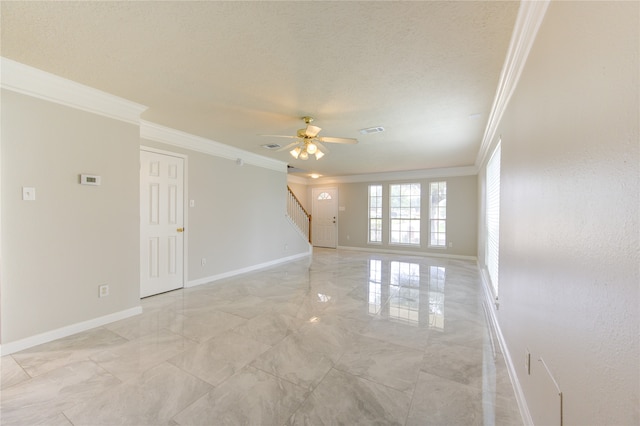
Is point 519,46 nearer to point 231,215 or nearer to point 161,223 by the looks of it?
point 161,223

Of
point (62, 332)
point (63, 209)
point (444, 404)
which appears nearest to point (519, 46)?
point (444, 404)

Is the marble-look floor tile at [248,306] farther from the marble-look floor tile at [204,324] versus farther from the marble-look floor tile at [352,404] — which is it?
the marble-look floor tile at [352,404]

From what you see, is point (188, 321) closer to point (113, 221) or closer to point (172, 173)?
point (113, 221)

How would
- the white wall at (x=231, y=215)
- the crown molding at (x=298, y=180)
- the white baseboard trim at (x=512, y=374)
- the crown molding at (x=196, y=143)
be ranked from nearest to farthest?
the white baseboard trim at (x=512, y=374), the crown molding at (x=196, y=143), the white wall at (x=231, y=215), the crown molding at (x=298, y=180)

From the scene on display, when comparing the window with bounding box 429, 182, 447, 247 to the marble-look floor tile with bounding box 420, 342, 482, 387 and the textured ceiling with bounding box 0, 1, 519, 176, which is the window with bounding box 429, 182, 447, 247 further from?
the marble-look floor tile with bounding box 420, 342, 482, 387

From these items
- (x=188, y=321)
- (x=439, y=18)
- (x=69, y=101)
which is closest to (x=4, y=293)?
(x=188, y=321)

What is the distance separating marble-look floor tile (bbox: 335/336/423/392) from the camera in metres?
2.02

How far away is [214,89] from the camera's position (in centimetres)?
271

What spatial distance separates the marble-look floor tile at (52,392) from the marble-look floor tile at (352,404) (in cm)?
149

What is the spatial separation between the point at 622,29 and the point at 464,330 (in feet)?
9.34

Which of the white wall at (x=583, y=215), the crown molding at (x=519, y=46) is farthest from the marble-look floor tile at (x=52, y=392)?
the crown molding at (x=519, y=46)

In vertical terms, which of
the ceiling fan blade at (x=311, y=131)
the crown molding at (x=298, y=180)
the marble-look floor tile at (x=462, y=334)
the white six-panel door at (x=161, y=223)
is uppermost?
the crown molding at (x=298, y=180)

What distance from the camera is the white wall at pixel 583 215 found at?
72cm

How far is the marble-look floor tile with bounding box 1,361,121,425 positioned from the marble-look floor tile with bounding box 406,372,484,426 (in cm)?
217
